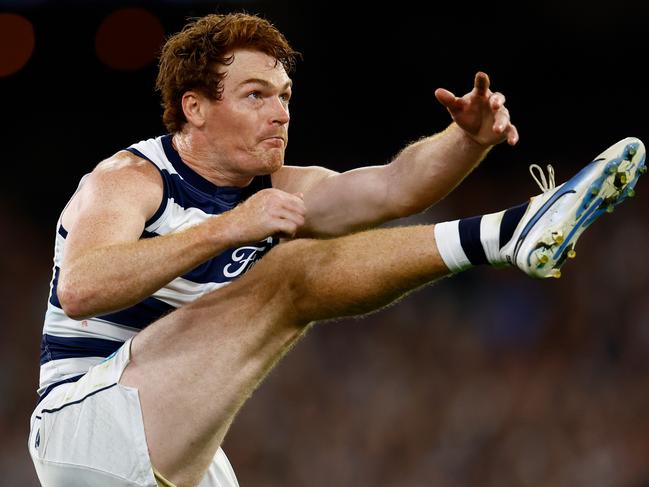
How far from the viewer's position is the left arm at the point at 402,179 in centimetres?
308

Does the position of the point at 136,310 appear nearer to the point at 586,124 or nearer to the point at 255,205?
the point at 255,205

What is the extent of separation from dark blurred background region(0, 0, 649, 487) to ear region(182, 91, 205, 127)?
101 inches

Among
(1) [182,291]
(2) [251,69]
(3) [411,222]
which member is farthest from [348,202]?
(3) [411,222]

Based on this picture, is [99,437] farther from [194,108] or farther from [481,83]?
[481,83]

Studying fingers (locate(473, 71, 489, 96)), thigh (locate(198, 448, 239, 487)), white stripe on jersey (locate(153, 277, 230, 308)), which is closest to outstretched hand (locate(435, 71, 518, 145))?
fingers (locate(473, 71, 489, 96))

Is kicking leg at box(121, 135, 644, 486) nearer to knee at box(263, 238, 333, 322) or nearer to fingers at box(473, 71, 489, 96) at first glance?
knee at box(263, 238, 333, 322)

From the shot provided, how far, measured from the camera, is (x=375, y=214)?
3.42 metres

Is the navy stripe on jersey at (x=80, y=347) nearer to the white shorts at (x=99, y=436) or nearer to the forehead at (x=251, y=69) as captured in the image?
the white shorts at (x=99, y=436)

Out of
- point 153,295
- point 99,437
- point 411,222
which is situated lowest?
point 411,222

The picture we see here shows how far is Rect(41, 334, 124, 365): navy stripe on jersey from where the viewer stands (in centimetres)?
311

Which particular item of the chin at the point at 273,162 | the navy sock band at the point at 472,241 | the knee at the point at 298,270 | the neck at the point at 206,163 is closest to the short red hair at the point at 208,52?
the neck at the point at 206,163

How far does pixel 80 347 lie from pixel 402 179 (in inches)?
47.1

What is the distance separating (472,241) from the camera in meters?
2.52

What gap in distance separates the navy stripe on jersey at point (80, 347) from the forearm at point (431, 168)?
1.05 m
